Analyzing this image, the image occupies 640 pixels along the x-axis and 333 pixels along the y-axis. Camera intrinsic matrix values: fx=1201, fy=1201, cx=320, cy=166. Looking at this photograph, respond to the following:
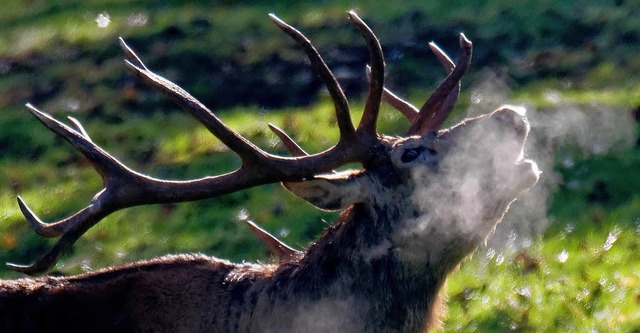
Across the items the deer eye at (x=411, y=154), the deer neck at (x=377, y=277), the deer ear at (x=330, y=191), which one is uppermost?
the deer eye at (x=411, y=154)

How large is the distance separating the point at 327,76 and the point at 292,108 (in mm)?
5008

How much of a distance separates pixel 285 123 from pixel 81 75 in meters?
2.62

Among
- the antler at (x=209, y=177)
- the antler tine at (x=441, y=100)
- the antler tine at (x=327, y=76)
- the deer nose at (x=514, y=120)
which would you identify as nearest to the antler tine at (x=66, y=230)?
the antler at (x=209, y=177)

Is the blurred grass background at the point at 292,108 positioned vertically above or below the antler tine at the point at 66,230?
below

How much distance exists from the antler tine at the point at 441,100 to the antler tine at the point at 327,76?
38cm

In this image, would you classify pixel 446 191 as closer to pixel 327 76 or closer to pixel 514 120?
pixel 514 120

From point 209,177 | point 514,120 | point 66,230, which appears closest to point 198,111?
point 209,177

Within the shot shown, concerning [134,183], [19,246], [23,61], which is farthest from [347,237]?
[23,61]

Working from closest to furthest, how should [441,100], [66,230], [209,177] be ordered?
[66,230] < [209,177] < [441,100]

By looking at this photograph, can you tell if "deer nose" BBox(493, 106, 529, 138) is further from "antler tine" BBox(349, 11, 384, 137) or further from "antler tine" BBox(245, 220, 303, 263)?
"antler tine" BBox(245, 220, 303, 263)

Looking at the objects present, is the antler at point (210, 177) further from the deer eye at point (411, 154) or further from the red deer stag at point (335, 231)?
the deer eye at point (411, 154)

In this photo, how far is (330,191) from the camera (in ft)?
15.7

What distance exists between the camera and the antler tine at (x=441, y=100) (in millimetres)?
5117

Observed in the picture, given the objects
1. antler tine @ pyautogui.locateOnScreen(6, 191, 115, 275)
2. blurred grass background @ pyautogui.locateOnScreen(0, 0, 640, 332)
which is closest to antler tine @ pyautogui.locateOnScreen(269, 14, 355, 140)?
antler tine @ pyautogui.locateOnScreen(6, 191, 115, 275)
